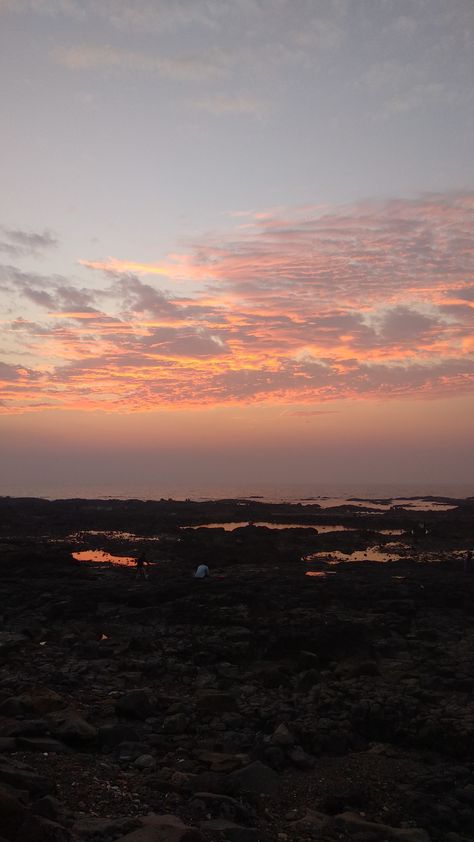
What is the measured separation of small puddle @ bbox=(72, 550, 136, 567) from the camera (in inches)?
1395

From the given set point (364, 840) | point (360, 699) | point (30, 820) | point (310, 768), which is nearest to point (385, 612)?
point (360, 699)

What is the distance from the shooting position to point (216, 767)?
28.7ft

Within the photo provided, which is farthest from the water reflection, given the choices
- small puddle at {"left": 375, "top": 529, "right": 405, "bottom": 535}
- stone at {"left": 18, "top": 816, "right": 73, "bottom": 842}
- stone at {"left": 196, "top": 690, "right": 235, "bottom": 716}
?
stone at {"left": 18, "top": 816, "right": 73, "bottom": 842}

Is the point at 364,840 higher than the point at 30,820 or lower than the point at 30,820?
lower

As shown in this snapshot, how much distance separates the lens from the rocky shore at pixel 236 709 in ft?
23.8

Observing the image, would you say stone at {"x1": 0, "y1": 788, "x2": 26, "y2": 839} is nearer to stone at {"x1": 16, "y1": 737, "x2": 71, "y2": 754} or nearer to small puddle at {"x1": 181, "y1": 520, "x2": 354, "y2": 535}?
stone at {"x1": 16, "y1": 737, "x2": 71, "y2": 754}

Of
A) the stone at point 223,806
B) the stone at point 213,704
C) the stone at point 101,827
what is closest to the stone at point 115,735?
the stone at point 213,704

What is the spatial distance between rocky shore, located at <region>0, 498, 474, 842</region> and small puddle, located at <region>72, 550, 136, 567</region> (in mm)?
8235

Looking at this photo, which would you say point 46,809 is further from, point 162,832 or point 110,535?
point 110,535

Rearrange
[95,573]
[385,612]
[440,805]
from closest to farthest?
[440,805]
[385,612]
[95,573]

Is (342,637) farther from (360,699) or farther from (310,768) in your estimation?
(310,768)

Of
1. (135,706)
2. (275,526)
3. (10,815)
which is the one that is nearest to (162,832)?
(10,815)

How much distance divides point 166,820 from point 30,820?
1.72m

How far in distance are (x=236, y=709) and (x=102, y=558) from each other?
2849 cm
